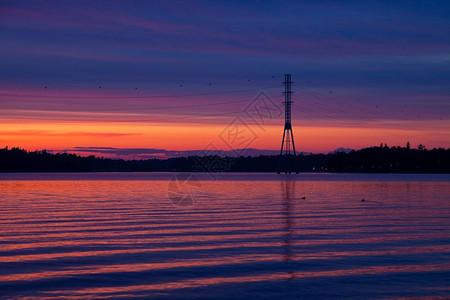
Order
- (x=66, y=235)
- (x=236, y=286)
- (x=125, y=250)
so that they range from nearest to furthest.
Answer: (x=236, y=286), (x=125, y=250), (x=66, y=235)

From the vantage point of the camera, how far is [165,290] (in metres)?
18.7

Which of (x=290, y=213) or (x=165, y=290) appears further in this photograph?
(x=290, y=213)

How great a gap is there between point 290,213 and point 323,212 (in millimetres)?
2902

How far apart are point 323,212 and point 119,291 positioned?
3105 cm

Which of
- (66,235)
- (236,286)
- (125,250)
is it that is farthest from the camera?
Result: (66,235)

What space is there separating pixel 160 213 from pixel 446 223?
2111cm

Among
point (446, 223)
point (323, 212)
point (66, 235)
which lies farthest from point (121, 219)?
point (446, 223)

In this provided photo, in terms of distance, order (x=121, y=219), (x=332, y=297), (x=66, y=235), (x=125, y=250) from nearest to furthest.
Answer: (x=332, y=297)
(x=125, y=250)
(x=66, y=235)
(x=121, y=219)

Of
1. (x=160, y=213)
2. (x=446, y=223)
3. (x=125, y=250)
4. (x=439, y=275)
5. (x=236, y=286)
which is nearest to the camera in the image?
(x=236, y=286)

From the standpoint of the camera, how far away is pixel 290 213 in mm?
46469

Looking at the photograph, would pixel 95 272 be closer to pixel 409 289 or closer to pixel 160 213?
pixel 409 289

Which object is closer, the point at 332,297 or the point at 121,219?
the point at 332,297

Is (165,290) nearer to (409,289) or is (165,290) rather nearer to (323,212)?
(409,289)

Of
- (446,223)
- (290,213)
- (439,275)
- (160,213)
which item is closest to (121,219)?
(160,213)
